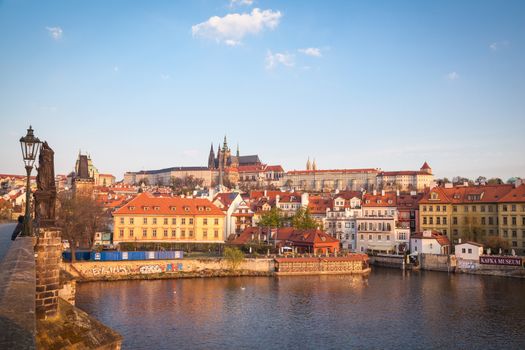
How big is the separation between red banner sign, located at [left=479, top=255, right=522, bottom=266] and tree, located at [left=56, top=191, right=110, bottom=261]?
45.6 metres

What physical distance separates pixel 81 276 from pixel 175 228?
18137 mm

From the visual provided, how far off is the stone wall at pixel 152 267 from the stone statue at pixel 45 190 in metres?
36.6

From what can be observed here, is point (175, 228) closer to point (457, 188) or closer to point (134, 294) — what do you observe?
point (134, 294)

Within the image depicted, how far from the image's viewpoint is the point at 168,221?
2544 inches

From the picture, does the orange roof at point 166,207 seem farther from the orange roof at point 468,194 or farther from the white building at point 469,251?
the orange roof at point 468,194

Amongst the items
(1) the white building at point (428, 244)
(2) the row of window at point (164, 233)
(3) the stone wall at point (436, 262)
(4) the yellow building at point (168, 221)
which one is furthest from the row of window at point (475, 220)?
(2) the row of window at point (164, 233)

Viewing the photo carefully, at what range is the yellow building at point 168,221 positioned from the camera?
207 feet

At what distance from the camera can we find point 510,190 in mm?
66500

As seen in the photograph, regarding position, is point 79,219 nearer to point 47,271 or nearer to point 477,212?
point 47,271

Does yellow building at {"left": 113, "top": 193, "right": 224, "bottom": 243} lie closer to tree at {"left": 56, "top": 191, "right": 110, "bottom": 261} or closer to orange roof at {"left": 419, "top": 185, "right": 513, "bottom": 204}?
tree at {"left": 56, "top": 191, "right": 110, "bottom": 261}

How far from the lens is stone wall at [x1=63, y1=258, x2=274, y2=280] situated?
1911 inches

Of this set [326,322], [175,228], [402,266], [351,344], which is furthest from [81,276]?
[402,266]

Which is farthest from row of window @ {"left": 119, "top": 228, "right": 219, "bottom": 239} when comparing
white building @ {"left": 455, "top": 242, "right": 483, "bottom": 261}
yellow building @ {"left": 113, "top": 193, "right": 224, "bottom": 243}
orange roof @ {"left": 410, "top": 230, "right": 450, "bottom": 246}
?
white building @ {"left": 455, "top": 242, "right": 483, "bottom": 261}

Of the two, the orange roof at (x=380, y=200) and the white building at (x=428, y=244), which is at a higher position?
the orange roof at (x=380, y=200)
